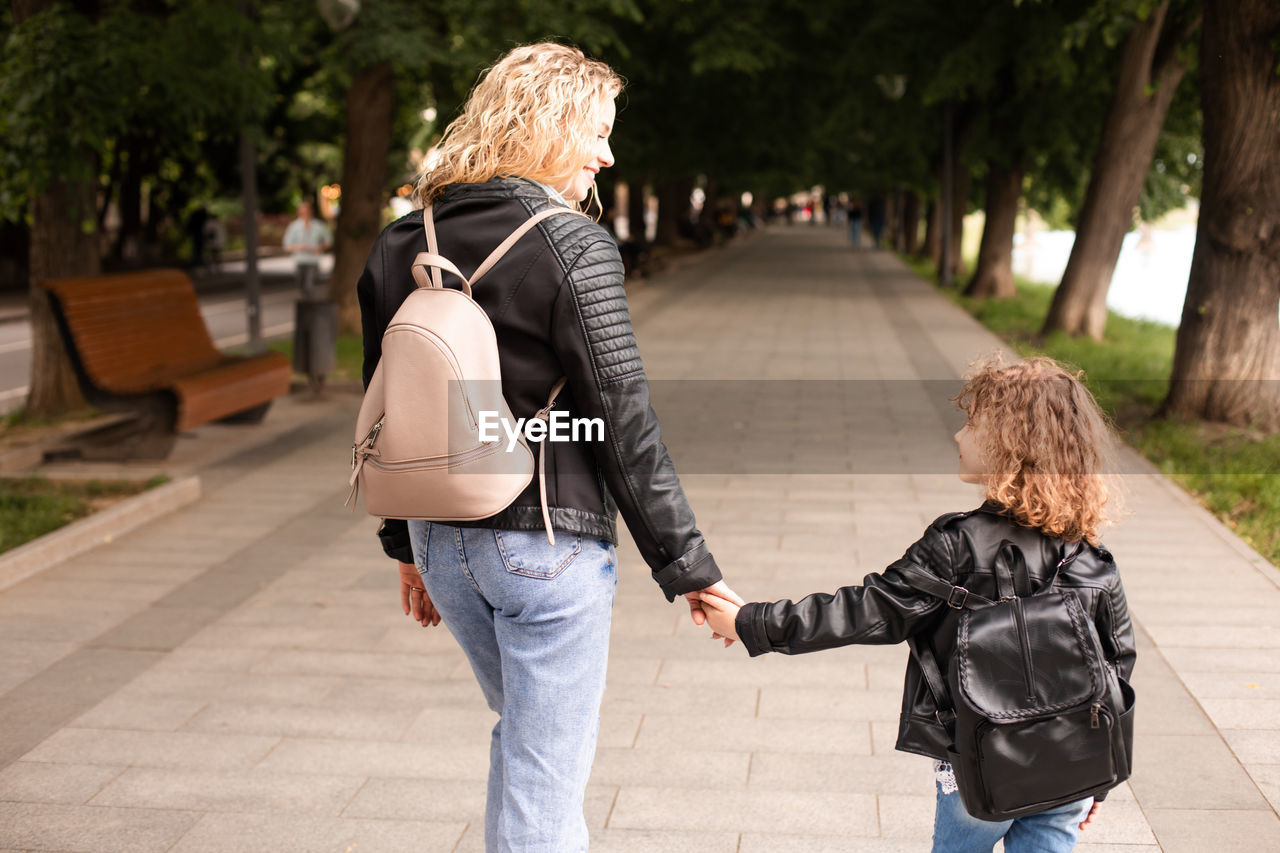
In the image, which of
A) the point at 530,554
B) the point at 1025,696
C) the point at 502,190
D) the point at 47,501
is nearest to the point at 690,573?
the point at 530,554

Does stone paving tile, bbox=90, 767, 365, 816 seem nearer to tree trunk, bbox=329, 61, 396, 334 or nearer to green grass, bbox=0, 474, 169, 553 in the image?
green grass, bbox=0, 474, 169, 553

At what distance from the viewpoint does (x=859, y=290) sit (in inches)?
939

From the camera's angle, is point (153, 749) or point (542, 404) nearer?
point (542, 404)

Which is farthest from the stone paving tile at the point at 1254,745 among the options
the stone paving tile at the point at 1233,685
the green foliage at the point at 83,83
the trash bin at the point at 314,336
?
the trash bin at the point at 314,336

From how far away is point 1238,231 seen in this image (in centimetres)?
860

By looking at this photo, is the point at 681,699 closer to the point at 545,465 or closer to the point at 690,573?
the point at 690,573

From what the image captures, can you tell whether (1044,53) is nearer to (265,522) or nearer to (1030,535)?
(265,522)

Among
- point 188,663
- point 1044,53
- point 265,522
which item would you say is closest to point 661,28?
point 1044,53

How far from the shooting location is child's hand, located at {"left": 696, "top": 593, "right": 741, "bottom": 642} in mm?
2303

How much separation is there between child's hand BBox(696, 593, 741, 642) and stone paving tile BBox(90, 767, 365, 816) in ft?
5.21

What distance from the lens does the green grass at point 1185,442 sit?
6754 mm

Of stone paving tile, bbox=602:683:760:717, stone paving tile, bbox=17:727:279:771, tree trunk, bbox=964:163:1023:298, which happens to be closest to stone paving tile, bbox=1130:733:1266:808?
stone paving tile, bbox=602:683:760:717

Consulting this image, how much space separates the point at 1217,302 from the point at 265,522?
6.39 meters

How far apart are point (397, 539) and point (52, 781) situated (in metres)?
1.85
